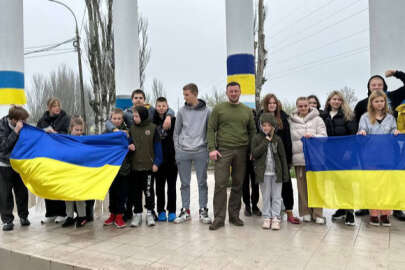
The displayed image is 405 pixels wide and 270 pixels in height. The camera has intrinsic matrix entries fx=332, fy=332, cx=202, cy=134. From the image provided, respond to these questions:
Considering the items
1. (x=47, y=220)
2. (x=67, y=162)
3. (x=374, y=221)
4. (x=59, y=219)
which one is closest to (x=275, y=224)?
(x=374, y=221)

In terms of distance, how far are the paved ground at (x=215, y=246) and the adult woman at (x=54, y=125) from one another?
368 millimetres

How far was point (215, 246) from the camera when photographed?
3811 millimetres

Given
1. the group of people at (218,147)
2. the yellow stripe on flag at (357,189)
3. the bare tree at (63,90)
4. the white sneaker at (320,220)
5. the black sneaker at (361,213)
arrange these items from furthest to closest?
1. the bare tree at (63,90)
2. the black sneaker at (361,213)
3. the white sneaker at (320,220)
4. the group of people at (218,147)
5. the yellow stripe on flag at (357,189)

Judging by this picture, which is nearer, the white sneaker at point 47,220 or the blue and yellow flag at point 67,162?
the blue and yellow flag at point 67,162

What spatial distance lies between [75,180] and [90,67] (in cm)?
1203

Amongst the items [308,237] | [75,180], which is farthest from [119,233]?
[308,237]

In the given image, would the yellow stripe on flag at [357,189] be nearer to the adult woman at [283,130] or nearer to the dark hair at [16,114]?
the adult woman at [283,130]

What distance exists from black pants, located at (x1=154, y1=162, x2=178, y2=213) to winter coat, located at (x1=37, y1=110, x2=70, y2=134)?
1670 mm

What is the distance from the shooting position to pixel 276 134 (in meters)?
4.67

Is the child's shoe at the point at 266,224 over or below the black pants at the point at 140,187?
below

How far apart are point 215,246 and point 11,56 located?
278 inches

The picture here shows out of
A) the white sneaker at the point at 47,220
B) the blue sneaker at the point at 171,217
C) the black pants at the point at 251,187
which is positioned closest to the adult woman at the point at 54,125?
the white sneaker at the point at 47,220

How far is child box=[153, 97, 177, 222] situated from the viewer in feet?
16.6

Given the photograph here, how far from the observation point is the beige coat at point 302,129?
476cm
